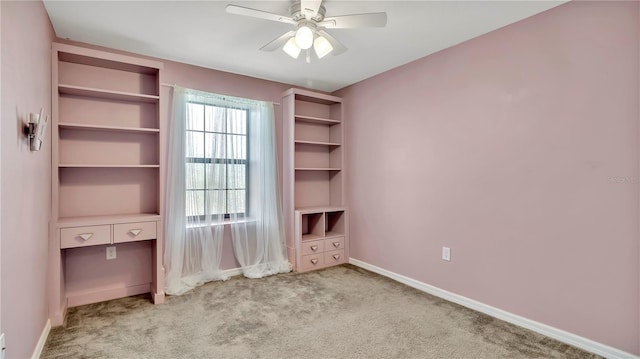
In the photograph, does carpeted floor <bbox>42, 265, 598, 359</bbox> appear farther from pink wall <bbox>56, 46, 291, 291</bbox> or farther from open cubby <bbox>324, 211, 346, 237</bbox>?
open cubby <bbox>324, 211, 346, 237</bbox>

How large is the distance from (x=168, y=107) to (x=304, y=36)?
1846 millimetres

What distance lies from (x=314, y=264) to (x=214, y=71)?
98.9 inches

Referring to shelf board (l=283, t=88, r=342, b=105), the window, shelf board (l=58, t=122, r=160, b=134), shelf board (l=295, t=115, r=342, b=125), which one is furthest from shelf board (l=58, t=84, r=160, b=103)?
shelf board (l=295, t=115, r=342, b=125)

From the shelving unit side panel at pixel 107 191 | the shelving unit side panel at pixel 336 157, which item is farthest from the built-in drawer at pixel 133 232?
the shelving unit side panel at pixel 336 157

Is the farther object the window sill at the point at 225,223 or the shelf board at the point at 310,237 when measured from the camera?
the shelf board at the point at 310,237

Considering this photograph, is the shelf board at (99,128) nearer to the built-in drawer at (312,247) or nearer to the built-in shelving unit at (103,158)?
the built-in shelving unit at (103,158)

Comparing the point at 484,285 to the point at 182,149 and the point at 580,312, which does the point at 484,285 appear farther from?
the point at 182,149

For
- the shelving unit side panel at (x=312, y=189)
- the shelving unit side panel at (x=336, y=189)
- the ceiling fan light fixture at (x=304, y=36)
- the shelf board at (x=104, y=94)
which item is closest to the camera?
the ceiling fan light fixture at (x=304, y=36)

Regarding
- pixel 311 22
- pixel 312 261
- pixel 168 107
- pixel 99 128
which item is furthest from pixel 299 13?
pixel 312 261

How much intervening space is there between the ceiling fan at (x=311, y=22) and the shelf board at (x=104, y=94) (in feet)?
4.58

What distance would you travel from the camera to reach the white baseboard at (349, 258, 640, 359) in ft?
6.87

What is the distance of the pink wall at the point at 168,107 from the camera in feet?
9.56

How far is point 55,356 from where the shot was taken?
2061 millimetres

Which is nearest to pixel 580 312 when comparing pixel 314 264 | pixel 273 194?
pixel 314 264
